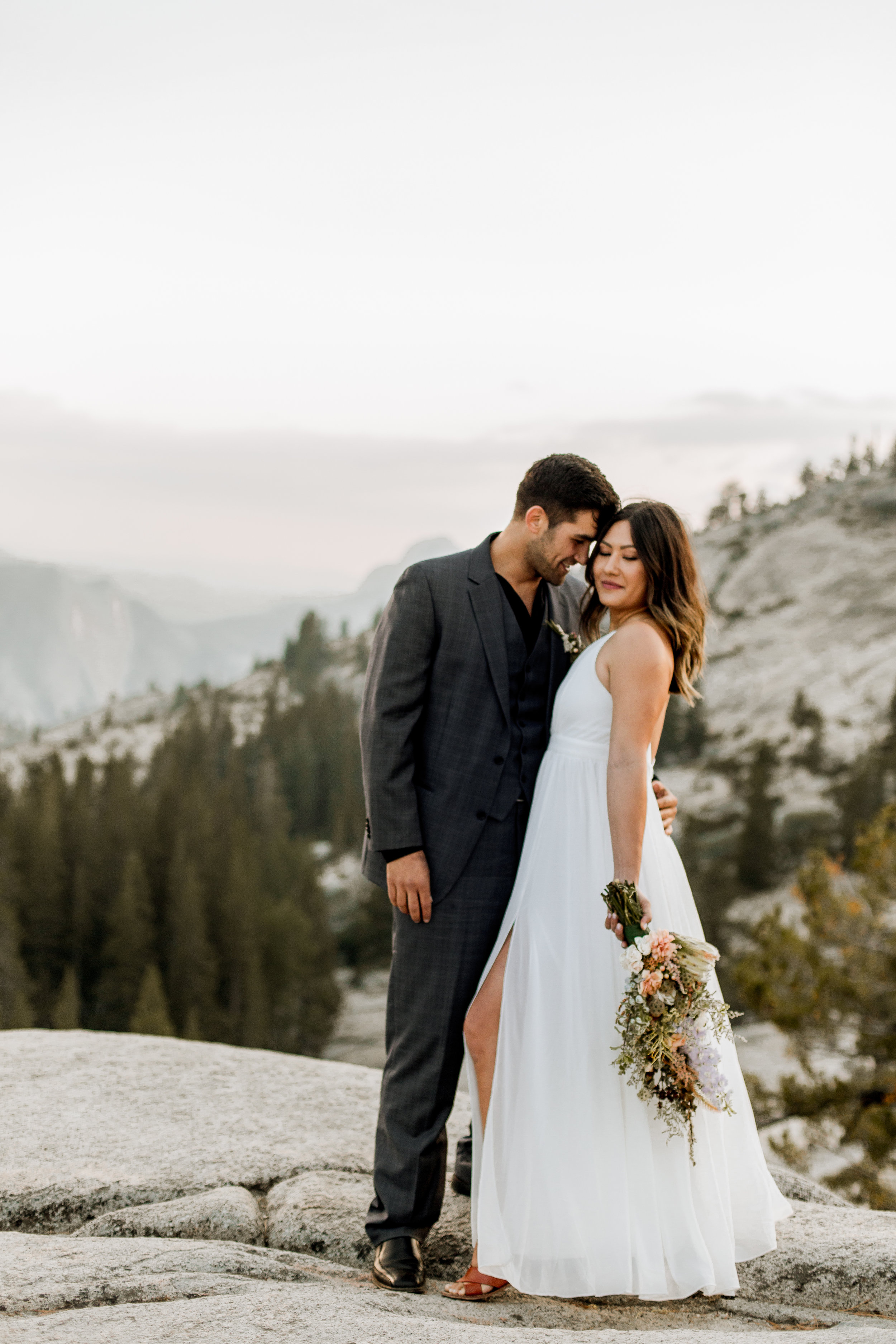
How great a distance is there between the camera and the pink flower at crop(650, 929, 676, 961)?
3.75 m

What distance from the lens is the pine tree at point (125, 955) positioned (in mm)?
55156

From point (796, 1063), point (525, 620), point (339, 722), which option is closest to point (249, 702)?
point (339, 722)

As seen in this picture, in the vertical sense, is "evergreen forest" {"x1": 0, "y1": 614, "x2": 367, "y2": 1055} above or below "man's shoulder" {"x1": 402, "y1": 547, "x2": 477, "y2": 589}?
below

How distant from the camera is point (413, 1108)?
14.3 ft

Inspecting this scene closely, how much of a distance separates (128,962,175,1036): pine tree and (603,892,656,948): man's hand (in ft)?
143

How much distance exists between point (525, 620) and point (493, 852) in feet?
3.30

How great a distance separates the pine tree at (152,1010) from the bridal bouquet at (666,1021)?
43.6 meters

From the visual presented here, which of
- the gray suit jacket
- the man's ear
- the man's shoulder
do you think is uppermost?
the man's ear

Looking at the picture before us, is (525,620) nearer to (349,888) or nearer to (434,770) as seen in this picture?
(434,770)

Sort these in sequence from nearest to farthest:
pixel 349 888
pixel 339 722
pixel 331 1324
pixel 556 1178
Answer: pixel 331 1324, pixel 556 1178, pixel 349 888, pixel 339 722

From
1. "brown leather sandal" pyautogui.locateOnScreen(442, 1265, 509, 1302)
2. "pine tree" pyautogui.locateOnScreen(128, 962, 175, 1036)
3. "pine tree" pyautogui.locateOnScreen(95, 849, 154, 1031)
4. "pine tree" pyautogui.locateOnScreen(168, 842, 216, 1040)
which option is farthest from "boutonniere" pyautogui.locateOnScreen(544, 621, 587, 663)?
"pine tree" pyautogui.locateOnScreen(95, 849, 154, 1031)

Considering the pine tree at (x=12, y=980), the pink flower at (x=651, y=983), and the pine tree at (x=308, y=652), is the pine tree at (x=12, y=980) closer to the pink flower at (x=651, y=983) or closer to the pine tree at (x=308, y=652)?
the pink flower at (x=651, y=983)

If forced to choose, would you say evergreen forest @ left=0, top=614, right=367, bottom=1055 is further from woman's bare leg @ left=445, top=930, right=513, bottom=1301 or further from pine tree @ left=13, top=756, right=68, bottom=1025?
woman's bare leg @ left=445, top=930, right=513, bottom=1301

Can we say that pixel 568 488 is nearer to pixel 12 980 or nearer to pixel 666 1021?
pixel 666 1021
